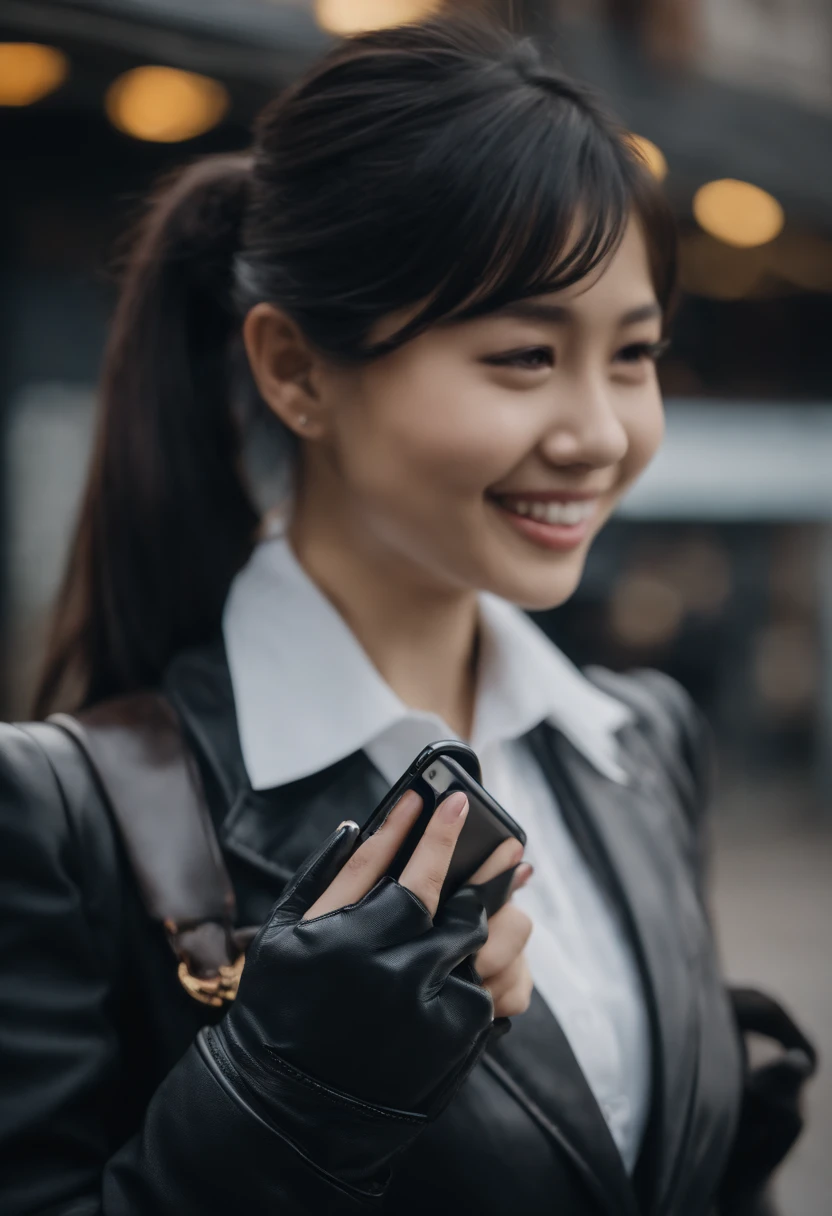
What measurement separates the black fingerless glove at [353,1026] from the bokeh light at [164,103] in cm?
335

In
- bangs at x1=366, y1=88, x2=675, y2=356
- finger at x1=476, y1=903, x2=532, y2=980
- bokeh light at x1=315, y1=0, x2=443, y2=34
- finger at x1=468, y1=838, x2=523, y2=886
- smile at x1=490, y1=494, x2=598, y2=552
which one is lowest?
finger at x1=476, y1=903, x2=532, y2=980

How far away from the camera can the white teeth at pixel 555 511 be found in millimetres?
1251

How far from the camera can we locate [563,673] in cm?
160

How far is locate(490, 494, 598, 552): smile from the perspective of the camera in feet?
4.10

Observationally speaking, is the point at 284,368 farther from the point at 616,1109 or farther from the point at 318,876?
the point at 616,1109

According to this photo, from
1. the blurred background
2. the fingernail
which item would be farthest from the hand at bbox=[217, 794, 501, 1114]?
the blurred background

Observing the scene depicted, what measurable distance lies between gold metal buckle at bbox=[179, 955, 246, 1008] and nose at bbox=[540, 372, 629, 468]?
614mm

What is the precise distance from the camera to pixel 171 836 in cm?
116

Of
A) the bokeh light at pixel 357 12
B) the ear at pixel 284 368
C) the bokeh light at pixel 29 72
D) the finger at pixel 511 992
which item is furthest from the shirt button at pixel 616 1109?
the bokeh light at pixel 357 12

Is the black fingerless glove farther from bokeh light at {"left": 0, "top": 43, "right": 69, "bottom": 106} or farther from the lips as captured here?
bokeh light at {"left": 0, "top": 43, "right": 69, "bottom": 106}

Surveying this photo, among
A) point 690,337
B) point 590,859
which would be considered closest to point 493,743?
point 590,859

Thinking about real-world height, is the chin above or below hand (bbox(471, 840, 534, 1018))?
above

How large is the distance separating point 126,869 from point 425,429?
0.54 m

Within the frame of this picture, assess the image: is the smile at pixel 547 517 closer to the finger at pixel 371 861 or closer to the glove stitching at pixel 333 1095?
the finger at pixel 371 861
